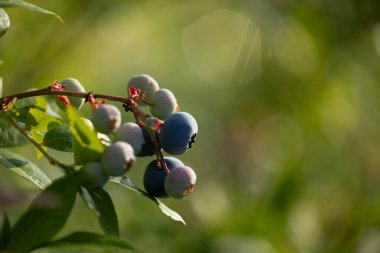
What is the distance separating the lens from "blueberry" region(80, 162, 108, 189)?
0.76 metres

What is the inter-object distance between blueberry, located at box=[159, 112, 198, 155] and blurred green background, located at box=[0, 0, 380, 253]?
38.2 inches

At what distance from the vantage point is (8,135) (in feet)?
2.78

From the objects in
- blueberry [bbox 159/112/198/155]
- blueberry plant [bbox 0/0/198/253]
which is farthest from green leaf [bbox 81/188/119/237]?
blueberry [bbox 159/112/198/155]

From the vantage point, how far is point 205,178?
→ 3334mm

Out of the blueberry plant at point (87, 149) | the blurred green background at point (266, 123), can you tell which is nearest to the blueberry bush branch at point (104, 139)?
the blueberry plant at point (87, 149)

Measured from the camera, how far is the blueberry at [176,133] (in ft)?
2.77

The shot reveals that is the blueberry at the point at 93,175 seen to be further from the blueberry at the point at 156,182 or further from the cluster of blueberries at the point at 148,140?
the blueberry at the point at 156,182

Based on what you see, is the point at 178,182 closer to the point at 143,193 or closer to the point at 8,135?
the point at 143,193

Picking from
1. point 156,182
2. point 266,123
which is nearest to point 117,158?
point 156,182

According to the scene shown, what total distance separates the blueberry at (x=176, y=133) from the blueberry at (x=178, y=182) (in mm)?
30

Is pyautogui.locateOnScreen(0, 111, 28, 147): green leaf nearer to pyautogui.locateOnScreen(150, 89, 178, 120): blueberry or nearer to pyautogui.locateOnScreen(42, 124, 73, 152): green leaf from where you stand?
pyautogui.locateOnScreen(42, 124, 73, 152): green leaf

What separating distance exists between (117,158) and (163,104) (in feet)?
0.50

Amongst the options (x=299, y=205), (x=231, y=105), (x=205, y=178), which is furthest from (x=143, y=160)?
(x=299, y=205)

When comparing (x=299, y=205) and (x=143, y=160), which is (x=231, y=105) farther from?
(x=299, y=205)
